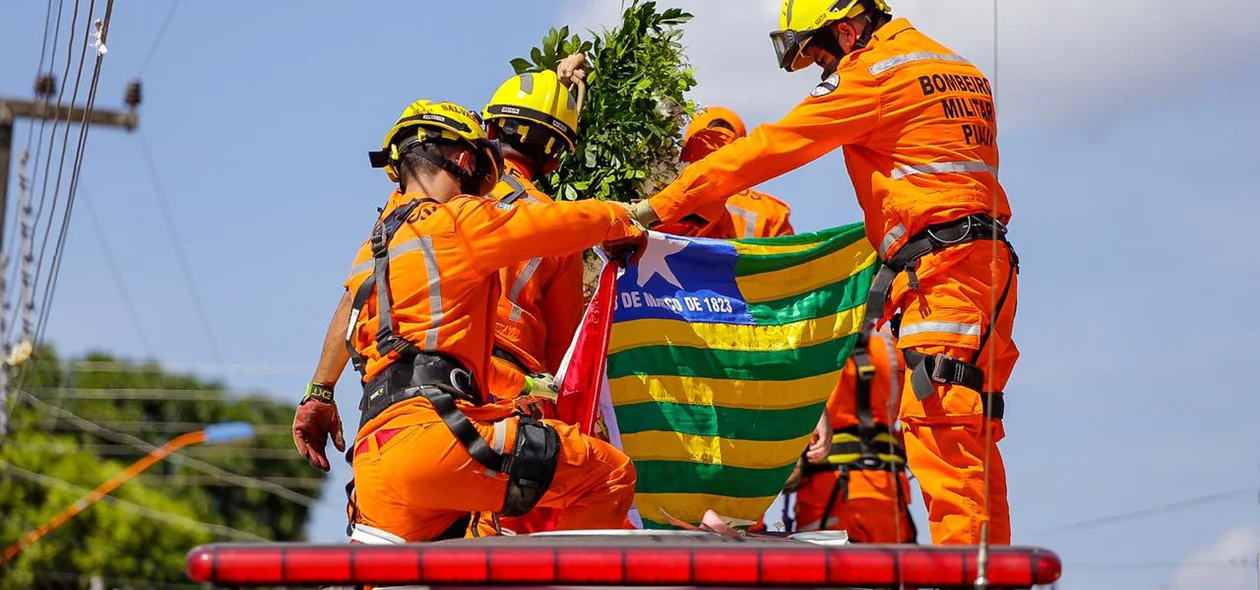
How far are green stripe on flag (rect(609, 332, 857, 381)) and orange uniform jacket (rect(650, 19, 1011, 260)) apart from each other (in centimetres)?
83

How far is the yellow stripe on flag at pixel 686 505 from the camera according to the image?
27.9 feet

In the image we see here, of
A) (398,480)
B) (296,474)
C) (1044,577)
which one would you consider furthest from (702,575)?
(296,474)

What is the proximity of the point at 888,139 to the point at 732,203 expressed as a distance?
3546mm

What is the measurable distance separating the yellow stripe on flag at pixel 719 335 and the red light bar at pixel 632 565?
4688mm

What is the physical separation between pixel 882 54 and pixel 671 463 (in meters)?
1.99

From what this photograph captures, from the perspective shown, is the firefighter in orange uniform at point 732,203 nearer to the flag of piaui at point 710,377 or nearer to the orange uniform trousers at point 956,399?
the flag of piaui at point 710,377

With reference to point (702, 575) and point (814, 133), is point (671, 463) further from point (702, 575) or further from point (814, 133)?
point (702, 575)

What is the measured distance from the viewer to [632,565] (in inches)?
152

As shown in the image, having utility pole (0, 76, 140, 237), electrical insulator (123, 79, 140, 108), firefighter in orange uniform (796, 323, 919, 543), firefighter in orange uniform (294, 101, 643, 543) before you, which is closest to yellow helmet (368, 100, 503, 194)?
firefighter in orange uniform (294, 101, 643, 543)

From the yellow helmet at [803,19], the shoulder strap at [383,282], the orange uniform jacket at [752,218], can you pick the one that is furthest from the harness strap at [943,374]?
the orange uniform jacket at [752,218]

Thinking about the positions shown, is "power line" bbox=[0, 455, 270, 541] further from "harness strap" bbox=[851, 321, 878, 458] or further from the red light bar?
the red light bar

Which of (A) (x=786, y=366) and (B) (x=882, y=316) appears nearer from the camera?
(B) (x=882, y=316)

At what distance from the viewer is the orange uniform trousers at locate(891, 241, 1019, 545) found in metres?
7.30

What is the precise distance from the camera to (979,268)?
7.53 m
